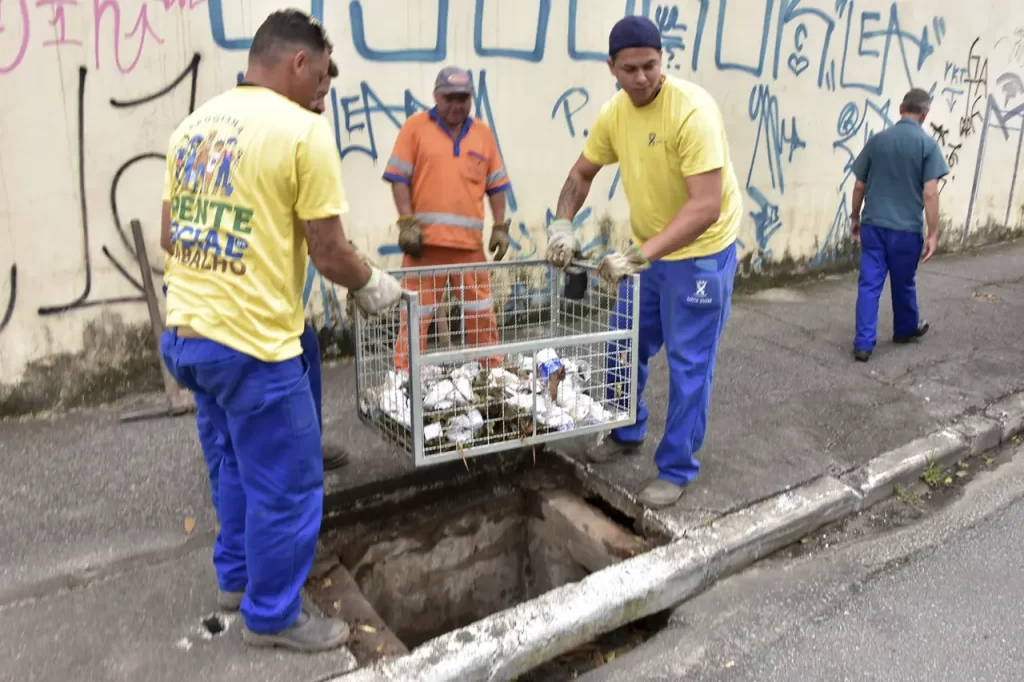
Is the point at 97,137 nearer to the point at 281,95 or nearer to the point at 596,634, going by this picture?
the point at 281,95

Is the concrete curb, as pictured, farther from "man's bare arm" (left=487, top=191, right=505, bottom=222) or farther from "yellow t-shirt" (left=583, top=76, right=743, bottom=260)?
"man's bare arm" (left=487, top=191, right=505, bottom=222)

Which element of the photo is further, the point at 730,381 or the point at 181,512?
the point at 730,381

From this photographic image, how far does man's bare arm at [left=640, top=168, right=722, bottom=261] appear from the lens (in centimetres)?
295

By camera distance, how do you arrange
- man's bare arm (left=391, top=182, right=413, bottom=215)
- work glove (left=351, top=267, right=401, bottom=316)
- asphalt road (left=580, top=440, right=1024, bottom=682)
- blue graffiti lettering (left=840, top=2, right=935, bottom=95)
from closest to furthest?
work glove (left=351, top=267, right=401, bottom=316) → asphalt road (left=580, top=440, right=1024, bottom=682) → man's bare arm (left=391, top=182, right=413, bottom=215) → blue graffiti lettering (left=840, top=2, right=935, bottom=95)

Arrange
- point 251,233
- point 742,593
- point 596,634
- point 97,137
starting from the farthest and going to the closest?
point 97,137 → point 742,593 → point 596,634 → point 251,233

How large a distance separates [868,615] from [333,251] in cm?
232

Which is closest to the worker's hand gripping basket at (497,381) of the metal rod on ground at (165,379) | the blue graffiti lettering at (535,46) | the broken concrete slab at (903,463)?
the broken concrete slab at (903,463)

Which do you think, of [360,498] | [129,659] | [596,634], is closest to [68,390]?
[360,498]

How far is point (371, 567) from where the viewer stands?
330 centimetres

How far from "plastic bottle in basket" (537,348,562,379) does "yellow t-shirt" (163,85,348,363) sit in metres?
1.00

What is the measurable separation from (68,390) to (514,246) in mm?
2999

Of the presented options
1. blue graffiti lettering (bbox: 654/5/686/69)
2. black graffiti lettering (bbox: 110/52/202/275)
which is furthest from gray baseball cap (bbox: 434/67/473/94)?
blue graffiti lettering (bbox: 654/5/686/69)

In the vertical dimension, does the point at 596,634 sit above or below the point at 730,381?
below

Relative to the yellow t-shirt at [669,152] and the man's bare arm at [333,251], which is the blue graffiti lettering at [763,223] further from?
the man's bare arm at [333,251]
